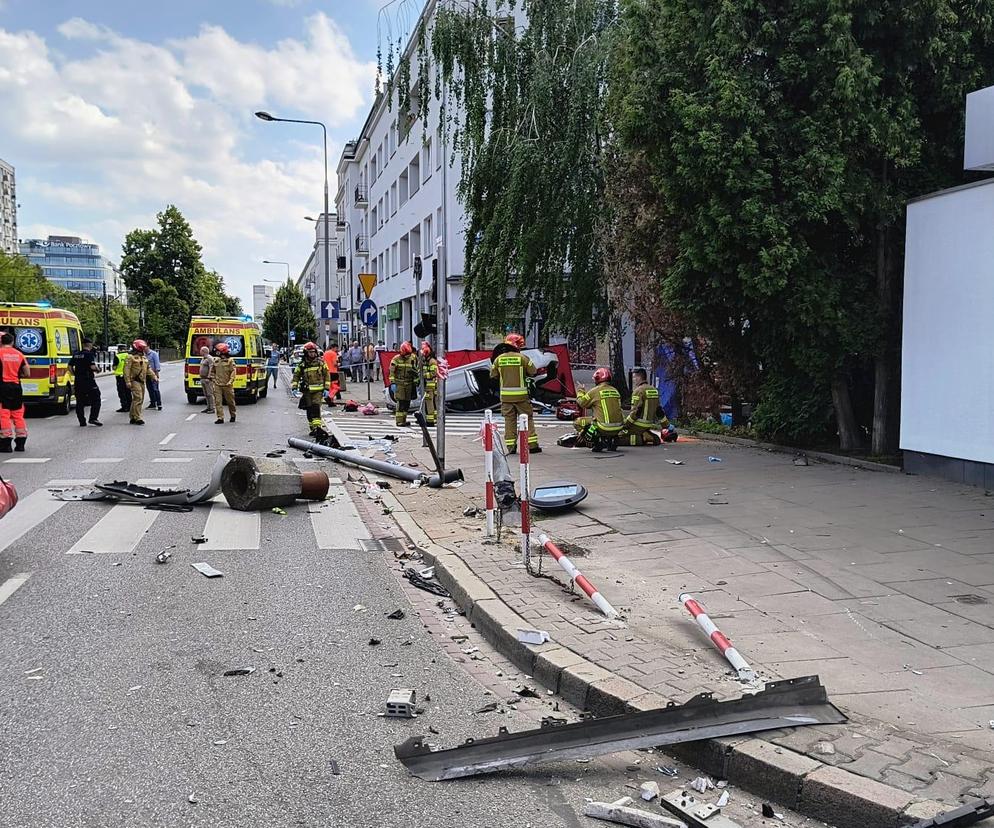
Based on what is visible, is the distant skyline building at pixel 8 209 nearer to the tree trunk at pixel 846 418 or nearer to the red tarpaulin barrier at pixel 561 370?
the red tarpaulin barrier at pixel 561 370

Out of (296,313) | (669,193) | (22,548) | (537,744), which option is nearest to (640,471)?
(669,193)

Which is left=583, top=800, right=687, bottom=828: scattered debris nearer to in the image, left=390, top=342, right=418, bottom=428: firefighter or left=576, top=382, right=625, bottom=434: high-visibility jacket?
left=576, top=382, right=625, bottom=434: high-visibility jacket

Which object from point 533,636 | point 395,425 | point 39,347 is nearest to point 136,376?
point 39,347

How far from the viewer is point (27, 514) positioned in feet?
30.4

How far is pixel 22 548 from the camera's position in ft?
25.3

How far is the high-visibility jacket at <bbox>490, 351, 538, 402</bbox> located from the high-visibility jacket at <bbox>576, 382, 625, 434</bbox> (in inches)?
51.1

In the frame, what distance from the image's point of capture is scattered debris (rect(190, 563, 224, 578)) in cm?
691

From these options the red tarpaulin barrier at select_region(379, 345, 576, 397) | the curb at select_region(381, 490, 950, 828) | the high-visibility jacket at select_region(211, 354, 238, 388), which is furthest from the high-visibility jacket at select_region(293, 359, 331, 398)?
the curb at select_region(381, 490, 950, 828)

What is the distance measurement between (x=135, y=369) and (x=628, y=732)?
742 inches

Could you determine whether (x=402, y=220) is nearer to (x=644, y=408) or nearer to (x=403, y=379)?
(x=403, y=379)

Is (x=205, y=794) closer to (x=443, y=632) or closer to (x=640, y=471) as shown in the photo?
(x=443, y=632)

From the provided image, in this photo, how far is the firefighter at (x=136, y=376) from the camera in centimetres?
1975

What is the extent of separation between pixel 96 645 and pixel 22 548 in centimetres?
309

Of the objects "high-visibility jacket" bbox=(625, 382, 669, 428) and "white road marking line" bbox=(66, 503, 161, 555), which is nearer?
"white road marking line" bbox=(66, 503, 161, 555)
